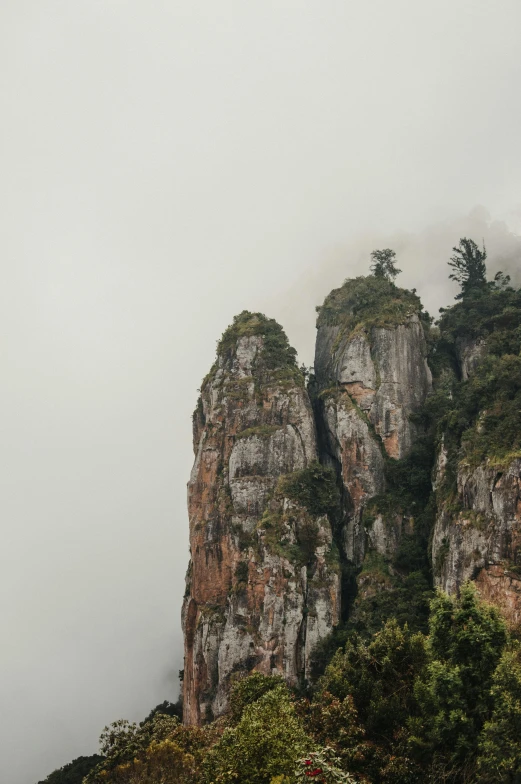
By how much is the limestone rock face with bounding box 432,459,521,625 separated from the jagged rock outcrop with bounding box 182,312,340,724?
37.2 ft

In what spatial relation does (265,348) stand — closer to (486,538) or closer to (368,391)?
(368,391)

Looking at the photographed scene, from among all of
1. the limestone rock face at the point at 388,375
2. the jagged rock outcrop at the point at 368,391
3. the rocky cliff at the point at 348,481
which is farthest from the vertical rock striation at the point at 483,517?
the limestone rock face at the point at 388,375

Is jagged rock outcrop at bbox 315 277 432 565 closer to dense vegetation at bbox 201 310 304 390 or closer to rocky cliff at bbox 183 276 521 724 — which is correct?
rocky cliff at bbox 183 276 521 724

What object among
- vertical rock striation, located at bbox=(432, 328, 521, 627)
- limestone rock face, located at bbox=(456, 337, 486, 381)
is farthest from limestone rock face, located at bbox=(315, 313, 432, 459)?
vertical rock striation, located at bbox=(432, 328, 521, 627)

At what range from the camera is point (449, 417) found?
5109cm

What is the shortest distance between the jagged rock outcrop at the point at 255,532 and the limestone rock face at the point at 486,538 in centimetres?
1132

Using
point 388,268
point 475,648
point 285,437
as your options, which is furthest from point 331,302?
point 475,648

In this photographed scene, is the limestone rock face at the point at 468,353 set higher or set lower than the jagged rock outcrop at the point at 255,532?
higher

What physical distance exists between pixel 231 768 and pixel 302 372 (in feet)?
166

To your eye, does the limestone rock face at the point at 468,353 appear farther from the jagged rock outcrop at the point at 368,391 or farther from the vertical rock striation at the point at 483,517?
the vertical rock striation at the point at 483,517

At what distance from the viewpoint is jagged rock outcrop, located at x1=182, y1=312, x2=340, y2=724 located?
48.0 meters

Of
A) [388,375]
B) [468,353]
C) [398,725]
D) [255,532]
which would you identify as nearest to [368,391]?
[388,375]

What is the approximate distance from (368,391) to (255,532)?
721 inches

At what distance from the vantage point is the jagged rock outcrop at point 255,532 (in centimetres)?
4797
